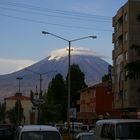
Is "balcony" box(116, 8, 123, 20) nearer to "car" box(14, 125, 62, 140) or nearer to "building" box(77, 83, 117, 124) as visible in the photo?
"building" box(77, 83, 117, 124)

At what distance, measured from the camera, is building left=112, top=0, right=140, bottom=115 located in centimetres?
6906

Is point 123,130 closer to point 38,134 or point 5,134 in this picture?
point 38,134

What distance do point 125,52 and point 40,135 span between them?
5620 centimetres

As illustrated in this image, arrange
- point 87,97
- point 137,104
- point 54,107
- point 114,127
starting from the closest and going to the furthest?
point 114,127 → point 137,104 → point 54,107 → point 87,97

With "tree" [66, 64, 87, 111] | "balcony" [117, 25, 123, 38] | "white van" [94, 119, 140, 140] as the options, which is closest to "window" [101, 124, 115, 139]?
"white van" [94, 119, 140, 140]

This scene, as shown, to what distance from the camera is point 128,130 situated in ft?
69.3

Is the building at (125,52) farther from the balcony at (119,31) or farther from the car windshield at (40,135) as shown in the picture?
the car windshield at (40,135)

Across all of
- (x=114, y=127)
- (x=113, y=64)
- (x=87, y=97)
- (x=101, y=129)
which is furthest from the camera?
(x=87, y=97)

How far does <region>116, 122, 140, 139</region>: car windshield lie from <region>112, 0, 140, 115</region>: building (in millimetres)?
43110

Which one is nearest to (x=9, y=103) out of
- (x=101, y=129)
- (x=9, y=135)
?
(x=9, y=135)

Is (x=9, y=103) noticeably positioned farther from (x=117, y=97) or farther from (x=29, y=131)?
(x=29, y=131)

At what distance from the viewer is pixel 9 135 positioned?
34.7 meters

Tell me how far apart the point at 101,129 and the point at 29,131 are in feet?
23.2

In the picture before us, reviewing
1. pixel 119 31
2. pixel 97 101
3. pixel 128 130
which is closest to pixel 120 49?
pixel 119 31
